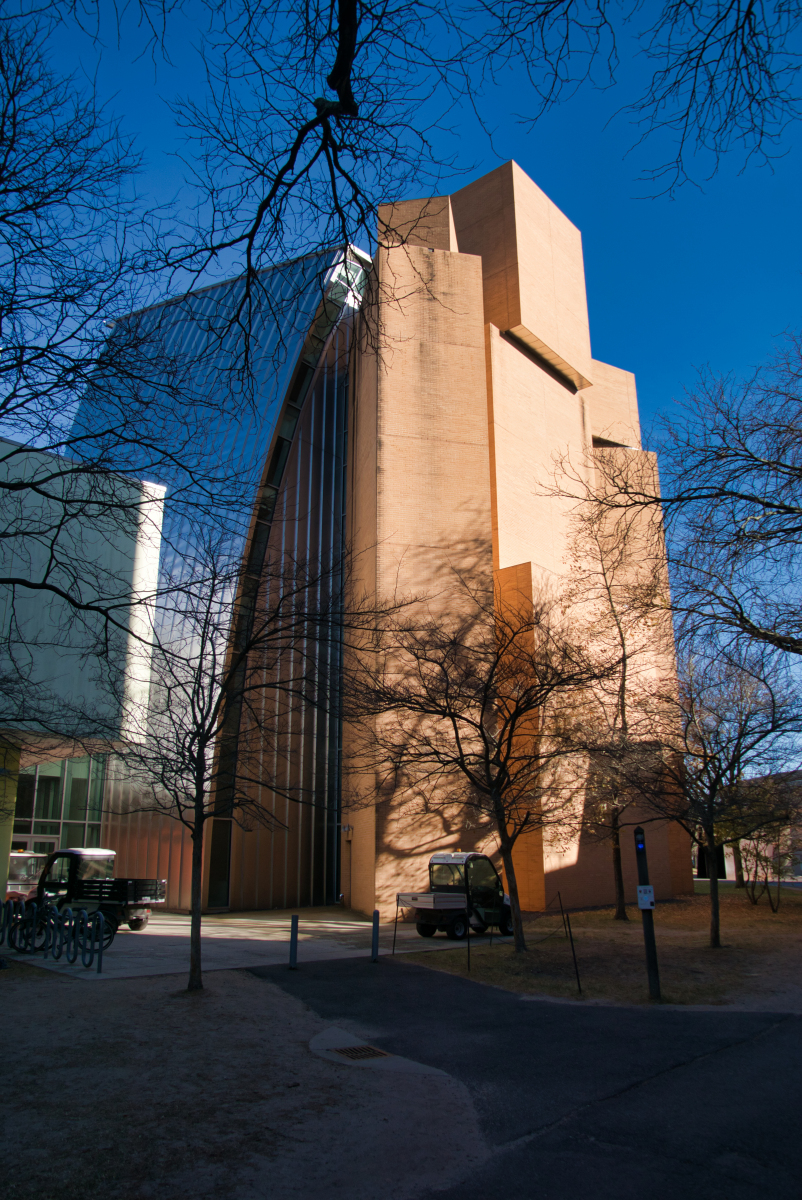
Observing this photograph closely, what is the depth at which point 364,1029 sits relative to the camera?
902 centimetres

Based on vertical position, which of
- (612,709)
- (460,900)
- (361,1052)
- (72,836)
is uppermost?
(612,709)

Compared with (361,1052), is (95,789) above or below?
above

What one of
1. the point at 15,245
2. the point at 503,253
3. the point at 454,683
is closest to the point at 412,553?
the point at 454,683

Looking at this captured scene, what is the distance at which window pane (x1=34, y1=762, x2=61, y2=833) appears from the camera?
95.8ft

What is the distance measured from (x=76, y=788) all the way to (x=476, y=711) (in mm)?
18027

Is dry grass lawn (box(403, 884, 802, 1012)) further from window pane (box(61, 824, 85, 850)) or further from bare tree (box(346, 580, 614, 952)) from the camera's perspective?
window pane (box(61, 824, 85, 850))

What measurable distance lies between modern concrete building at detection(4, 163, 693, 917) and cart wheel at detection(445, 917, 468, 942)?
393 cm

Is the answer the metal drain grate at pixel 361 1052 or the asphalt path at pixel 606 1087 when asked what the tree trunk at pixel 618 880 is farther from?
the metal drain grate at pixel 361 1052

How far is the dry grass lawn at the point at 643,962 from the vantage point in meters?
11.3

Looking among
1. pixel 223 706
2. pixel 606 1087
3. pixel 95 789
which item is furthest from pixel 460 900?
pixel 95 789

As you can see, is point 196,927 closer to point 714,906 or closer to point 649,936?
point 649,936

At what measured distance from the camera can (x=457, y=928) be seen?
18.1 metres

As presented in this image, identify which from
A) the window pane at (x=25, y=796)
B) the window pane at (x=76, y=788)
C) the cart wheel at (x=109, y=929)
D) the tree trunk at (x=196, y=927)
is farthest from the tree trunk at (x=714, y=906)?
the window pane at (x=25, y=796)

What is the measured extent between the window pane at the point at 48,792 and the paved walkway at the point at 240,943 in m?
7.92
